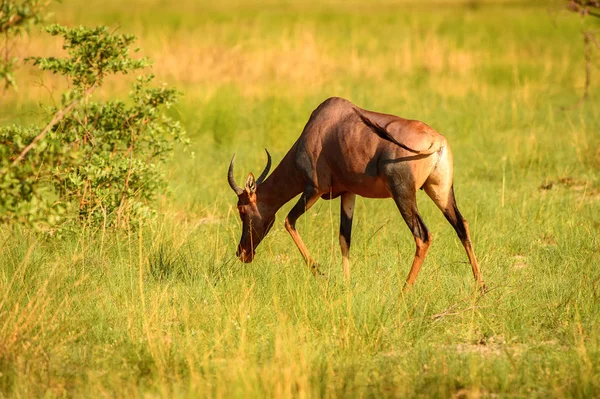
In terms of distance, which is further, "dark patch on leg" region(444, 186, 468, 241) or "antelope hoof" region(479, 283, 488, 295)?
"dark patch on leg" region(444, 186, 468, 241)

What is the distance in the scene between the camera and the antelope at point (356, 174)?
241 inches

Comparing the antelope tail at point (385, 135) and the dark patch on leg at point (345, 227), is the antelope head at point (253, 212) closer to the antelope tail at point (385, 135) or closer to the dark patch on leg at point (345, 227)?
the dark patch on leg at point (345, 227)

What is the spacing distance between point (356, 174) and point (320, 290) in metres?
1.01

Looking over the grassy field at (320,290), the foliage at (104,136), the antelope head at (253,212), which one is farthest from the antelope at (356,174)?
the foliage at (104,136)

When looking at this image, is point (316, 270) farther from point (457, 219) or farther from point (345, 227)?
point (457, 219)

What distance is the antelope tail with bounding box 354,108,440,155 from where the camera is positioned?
6023 millimetres

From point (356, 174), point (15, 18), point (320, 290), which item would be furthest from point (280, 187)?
point (15, 18)

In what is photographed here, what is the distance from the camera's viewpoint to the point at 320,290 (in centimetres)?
582

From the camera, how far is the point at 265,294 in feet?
19.4

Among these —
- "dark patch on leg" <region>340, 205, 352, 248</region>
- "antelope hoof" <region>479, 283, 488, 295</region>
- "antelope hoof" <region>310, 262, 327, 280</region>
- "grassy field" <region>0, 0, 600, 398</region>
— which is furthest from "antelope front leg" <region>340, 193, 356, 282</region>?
"antelope hoof" <region>479, 283, 488, 295</region>

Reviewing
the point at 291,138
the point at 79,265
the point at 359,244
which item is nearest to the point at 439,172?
the point at 359,244

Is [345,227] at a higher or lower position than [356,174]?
lower

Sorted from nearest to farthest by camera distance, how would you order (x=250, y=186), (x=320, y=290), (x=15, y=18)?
(x=15, y=18) → (x=320, y=290) → (x=250, y=186)

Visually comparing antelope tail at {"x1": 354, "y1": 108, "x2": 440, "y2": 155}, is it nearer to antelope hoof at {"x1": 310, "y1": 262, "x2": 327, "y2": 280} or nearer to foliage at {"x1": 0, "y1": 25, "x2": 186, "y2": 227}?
antelope hoof at {"x1": 310, "y1": 262, "x2": 327, "y2": 280}
